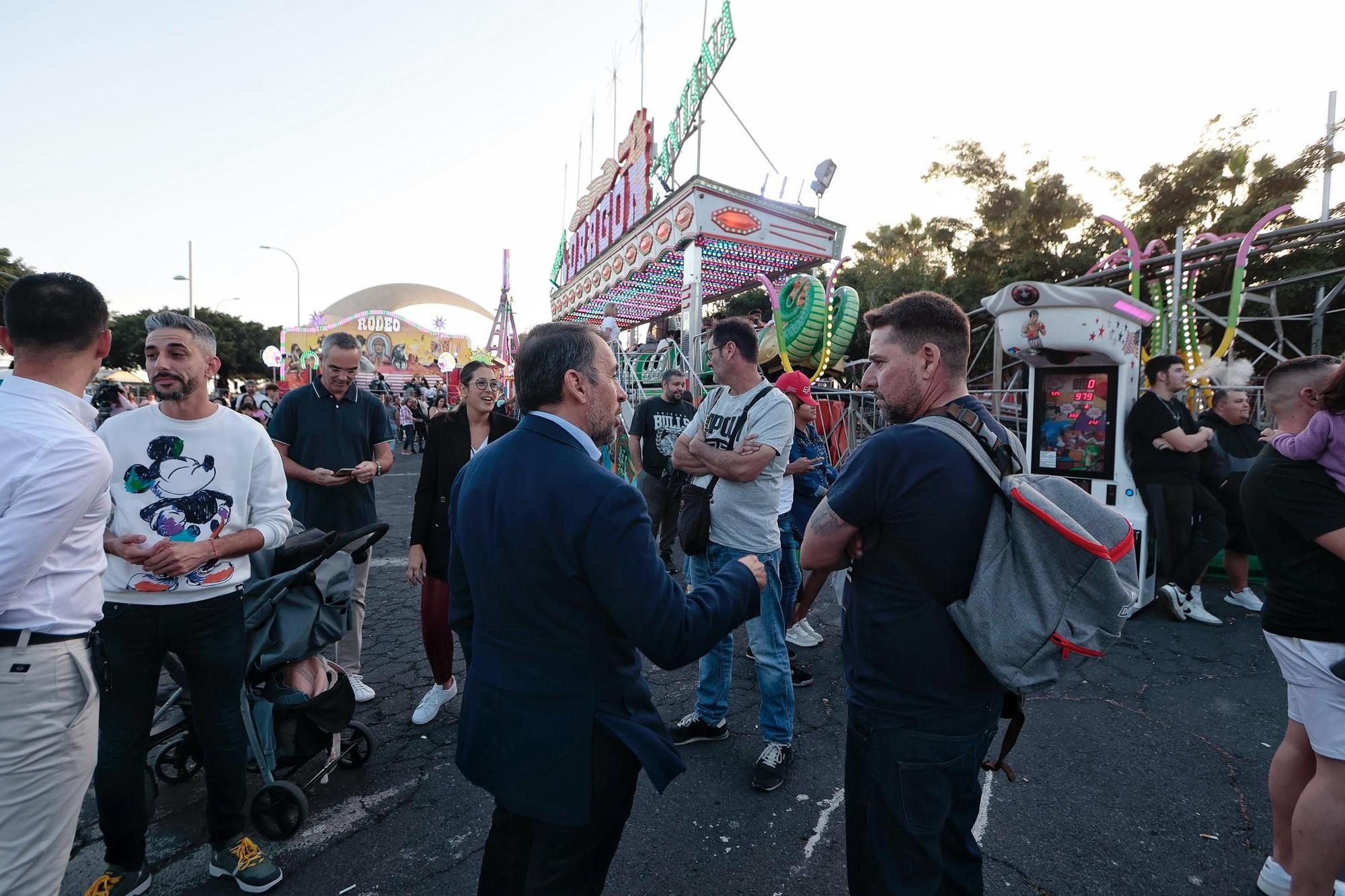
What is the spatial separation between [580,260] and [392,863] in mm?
18665

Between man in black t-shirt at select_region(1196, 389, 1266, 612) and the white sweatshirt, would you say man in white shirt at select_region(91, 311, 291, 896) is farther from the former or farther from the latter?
man in black t-shirt at select_region(1196, 389, 1266, 612)

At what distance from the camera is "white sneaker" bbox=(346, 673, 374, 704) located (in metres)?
3.75

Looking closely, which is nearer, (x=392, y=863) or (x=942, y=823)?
(x=942, y=823)

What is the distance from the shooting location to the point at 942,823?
5.26ft

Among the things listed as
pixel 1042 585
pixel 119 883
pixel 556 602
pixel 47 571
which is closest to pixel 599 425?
pixel 556 602

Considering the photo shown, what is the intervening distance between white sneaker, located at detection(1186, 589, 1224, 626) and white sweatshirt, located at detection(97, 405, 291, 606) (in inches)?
251

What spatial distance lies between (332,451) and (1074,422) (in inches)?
229

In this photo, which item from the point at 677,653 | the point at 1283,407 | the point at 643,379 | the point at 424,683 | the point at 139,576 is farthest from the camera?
the point at 643,379

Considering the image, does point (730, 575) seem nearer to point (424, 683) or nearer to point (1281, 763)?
point (1281, 763)

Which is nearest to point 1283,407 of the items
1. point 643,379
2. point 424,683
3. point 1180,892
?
point 1180,892

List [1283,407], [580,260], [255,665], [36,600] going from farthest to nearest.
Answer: [580,260] → [255,665] → [1283,407] → [36,600]

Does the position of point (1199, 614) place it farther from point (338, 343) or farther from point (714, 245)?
point (714, 245)

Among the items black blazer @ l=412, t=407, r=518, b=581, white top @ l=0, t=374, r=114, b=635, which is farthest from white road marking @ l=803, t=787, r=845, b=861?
white top @ l=0, t=374, r=114, b=635

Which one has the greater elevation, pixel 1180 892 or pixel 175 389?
pixel 175 389
